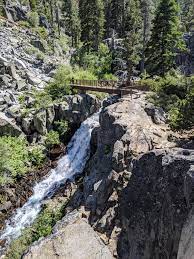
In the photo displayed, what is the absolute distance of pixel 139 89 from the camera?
3519 cm

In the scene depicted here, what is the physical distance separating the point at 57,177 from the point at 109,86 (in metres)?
13.9

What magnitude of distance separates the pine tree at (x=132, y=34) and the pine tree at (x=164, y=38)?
4.07 metres

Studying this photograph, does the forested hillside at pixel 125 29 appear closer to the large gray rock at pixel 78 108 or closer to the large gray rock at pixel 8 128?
the large gray rock at pixel 78 108

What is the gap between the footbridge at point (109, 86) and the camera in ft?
116

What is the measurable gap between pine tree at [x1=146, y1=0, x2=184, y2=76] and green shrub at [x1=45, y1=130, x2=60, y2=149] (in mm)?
13391

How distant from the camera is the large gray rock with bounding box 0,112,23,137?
117ft

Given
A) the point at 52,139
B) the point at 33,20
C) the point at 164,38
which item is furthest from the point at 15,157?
the point at 33,20

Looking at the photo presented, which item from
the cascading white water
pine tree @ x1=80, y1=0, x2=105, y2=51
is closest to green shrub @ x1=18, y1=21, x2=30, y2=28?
pine tree @ x1=80, y1=0, x2=105, y2=51

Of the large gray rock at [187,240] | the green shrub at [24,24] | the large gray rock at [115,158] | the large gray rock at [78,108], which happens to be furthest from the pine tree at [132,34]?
the large gray rock at [187,240]

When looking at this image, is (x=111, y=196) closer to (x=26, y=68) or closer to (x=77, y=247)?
(x=77, y=247)

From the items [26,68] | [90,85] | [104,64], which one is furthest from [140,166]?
[104,64]

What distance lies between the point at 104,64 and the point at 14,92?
20.1 meters

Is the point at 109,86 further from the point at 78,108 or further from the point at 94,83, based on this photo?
the point at 78,108

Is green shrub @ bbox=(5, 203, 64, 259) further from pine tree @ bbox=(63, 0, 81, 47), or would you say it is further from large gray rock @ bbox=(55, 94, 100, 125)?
pine tree @ bbox=(63, 0, 81, 47)
